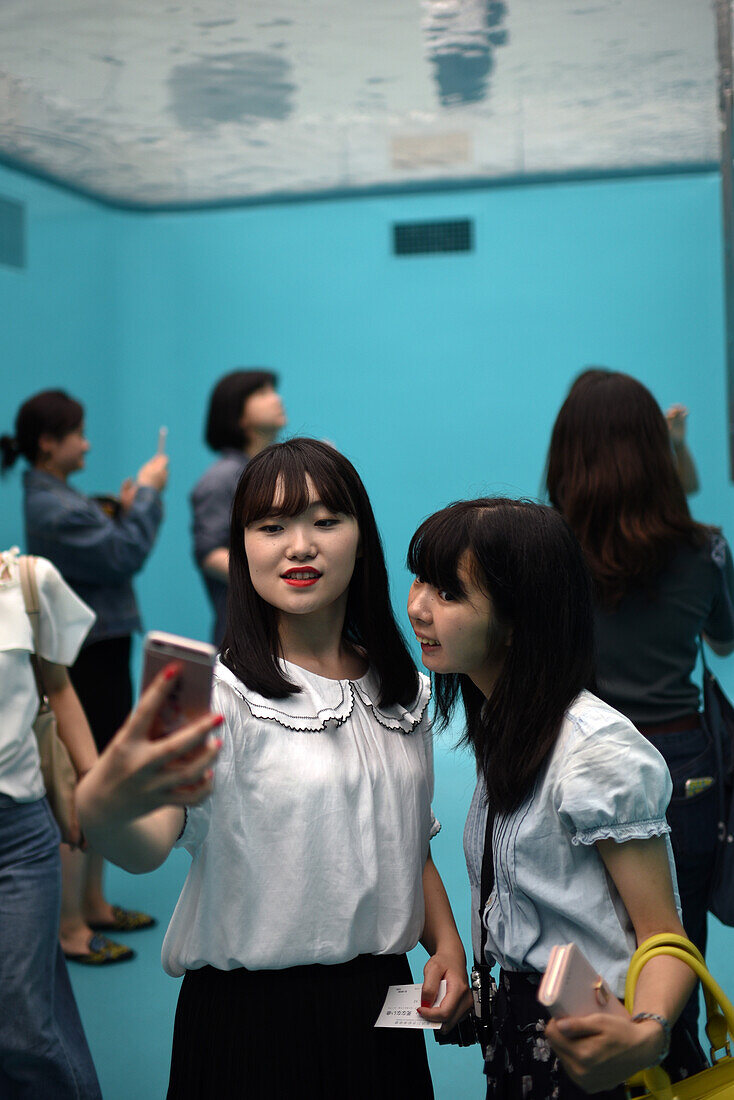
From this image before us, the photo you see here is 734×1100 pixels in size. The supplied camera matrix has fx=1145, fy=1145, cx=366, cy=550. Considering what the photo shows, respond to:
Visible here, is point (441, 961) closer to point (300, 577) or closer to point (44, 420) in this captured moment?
point (300, 577)

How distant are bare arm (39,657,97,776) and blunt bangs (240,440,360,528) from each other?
114cm

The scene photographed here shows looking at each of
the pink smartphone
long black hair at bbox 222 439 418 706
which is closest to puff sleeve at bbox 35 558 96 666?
long black hair at bbox 222 439 418 706

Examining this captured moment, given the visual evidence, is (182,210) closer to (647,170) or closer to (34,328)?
(34,328)

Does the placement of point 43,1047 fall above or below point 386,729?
below

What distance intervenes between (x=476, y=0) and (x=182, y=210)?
340cm

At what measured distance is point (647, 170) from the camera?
265 inches

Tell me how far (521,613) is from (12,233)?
5.61m

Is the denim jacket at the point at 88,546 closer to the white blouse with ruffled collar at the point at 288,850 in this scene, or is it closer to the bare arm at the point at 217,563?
the bare arm at the point at 217,563

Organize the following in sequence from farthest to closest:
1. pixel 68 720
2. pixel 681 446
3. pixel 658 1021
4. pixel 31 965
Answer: pixel 681 446
pixel 68 720
pixel 31 965
pixel 658 1021

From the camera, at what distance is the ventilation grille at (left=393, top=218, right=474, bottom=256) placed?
699 cm

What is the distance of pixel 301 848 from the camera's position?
1.42 meters

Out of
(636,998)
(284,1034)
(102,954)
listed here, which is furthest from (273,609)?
(102,954)

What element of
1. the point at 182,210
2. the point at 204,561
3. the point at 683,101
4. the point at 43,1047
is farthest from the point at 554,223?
the point at 43,1047

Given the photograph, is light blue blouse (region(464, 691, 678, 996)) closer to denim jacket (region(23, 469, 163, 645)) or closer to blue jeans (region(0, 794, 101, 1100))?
blue jeans (region(0, 794, 101, 1100))
